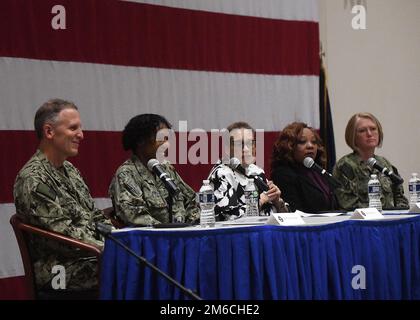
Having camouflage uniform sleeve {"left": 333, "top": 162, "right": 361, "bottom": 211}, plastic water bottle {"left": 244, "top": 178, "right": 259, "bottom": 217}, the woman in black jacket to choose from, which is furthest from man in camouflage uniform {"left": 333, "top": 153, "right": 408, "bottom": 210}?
plastic water bottle {"left": 244, "top": 178, "right": 259, "bottom": 217}

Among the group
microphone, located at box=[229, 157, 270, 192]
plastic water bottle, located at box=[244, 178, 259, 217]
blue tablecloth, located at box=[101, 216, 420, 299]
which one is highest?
microphone, located at box=[229, 157, 270, 192]

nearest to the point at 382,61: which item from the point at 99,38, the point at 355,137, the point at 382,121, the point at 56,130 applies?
the point at 382,121

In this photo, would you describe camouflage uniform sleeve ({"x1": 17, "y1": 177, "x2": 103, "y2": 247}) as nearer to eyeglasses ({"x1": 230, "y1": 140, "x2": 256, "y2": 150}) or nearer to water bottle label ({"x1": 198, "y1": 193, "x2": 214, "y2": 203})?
water bottle label ({"x1": 198, "y1": 193, "x2": 214, "y2": 203})

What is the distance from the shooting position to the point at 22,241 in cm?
348

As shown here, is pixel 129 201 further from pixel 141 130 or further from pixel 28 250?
pixel 28 250

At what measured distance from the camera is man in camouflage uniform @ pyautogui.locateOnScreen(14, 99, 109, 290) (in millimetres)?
3482

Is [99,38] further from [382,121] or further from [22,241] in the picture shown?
[382,121]

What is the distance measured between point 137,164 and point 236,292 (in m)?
1.36

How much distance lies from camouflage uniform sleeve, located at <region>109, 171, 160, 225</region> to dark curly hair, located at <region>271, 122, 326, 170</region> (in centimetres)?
139

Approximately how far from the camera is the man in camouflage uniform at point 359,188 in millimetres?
5434

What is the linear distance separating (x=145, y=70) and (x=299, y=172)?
1314 millimetres

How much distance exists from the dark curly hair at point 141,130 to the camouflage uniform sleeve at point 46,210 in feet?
3.08

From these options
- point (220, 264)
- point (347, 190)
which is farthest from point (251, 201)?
point (347, 190)
